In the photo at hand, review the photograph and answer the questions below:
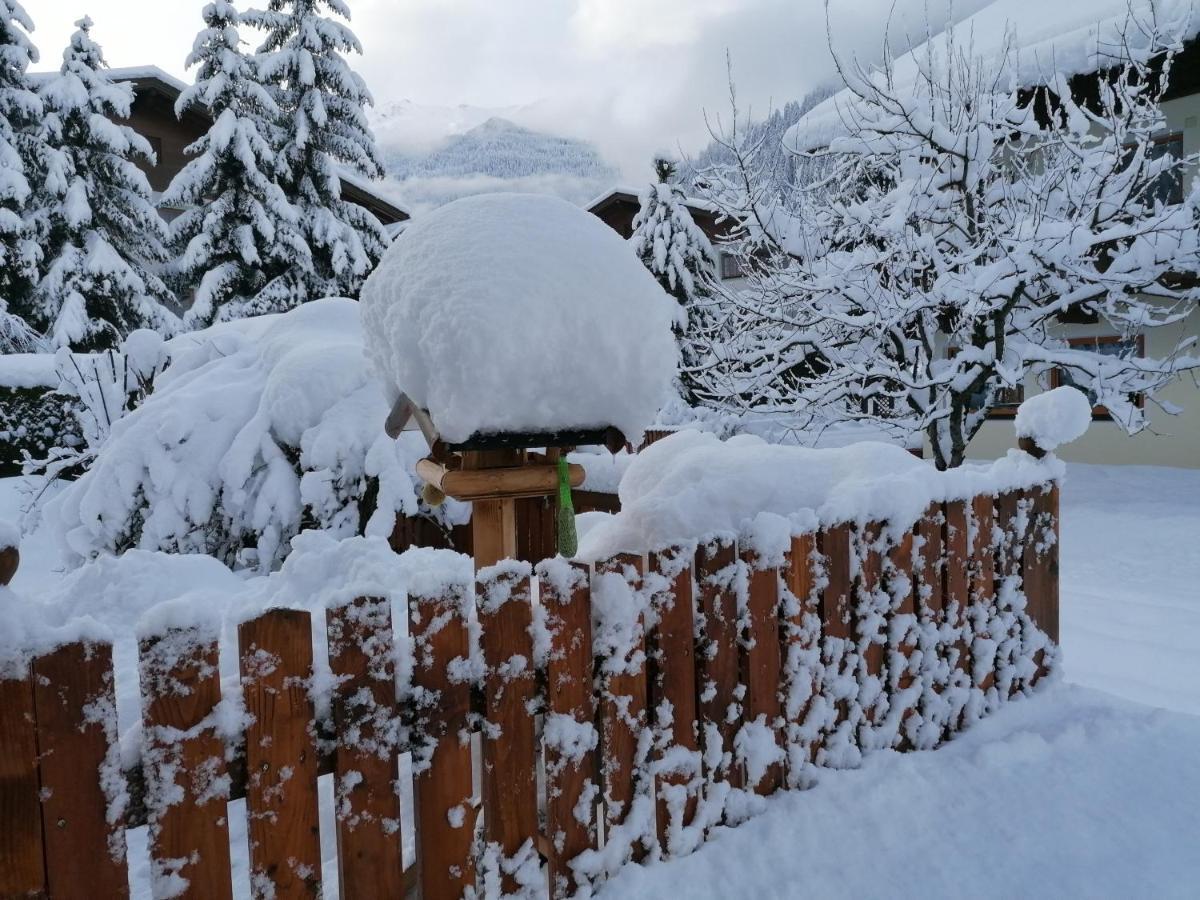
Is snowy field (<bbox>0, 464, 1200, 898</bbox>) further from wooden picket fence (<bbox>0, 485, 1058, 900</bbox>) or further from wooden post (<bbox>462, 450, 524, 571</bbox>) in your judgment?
wooden post (<bbox>462, 450, 524, 571</bbox>)

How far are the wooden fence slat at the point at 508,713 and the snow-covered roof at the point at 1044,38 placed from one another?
8230 millimetres

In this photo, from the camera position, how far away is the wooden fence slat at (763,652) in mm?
2117

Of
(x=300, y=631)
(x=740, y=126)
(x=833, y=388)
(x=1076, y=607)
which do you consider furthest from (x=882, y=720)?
(x=740, y=126)

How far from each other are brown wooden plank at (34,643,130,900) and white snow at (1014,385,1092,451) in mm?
3171

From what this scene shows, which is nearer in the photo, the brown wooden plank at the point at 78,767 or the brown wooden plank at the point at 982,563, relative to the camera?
the brown wooden plank at the point at 78,767

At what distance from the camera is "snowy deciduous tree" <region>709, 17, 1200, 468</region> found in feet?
22.2

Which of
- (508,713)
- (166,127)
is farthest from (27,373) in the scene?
(508,713)

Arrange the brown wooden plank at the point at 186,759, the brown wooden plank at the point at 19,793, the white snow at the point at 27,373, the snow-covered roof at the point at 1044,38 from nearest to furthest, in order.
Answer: the brown wooden plank at the point at 19,793
the brown wooden plank at the point at 186,759
the snow-covered roof at the point at 1044,38
the white snow at the point at 27,373

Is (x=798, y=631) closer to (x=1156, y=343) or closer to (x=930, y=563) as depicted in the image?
(x=930, y=563)

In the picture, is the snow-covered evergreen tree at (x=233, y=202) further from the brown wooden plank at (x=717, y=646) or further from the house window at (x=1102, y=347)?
the brown wooden plank at (x=717, y=646)

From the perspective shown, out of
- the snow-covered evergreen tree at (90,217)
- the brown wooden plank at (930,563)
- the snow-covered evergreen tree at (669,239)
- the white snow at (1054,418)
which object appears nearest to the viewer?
the brown wooden plank at (930,563)

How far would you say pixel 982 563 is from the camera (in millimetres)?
2842

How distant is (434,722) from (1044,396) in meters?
2.75

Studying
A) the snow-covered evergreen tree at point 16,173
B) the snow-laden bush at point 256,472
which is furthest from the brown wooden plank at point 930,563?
the snow-covered evergreen tree at point 16,173
